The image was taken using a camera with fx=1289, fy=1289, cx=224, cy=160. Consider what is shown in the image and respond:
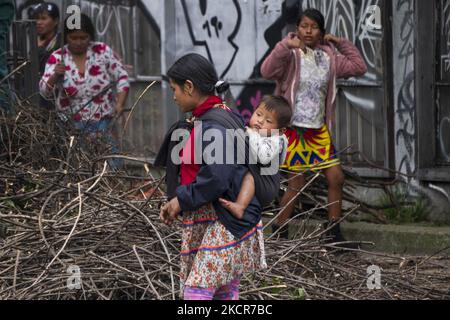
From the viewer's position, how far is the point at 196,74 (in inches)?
249

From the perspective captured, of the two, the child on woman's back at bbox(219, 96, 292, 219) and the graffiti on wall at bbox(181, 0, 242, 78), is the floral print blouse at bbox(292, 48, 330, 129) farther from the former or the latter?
the child on woman's back at bbox(219, 96, 292, 219)

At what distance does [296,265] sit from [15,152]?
8.10 feet

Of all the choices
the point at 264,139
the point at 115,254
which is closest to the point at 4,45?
the point at 115,254

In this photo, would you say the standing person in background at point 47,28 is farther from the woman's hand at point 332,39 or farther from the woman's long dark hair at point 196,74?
the woman's long dark hair at point 196,74

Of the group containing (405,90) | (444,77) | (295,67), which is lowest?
(405,90)

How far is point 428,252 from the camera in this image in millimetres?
9664

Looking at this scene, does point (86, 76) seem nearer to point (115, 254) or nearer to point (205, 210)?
point (115, 254)

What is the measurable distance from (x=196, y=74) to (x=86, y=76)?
178 inches

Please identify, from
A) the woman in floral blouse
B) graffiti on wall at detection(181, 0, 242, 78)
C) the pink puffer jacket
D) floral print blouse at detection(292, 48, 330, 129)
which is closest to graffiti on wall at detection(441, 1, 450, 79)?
the pink puffer jacket

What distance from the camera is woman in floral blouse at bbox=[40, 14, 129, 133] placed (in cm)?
1047

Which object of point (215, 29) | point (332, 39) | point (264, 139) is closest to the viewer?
point (264, 139)

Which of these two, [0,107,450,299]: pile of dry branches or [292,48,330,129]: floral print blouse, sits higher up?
[292,48,330,129]: floral print blouse

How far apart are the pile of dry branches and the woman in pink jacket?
2.86ft

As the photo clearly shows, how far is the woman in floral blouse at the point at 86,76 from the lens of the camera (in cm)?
1047
